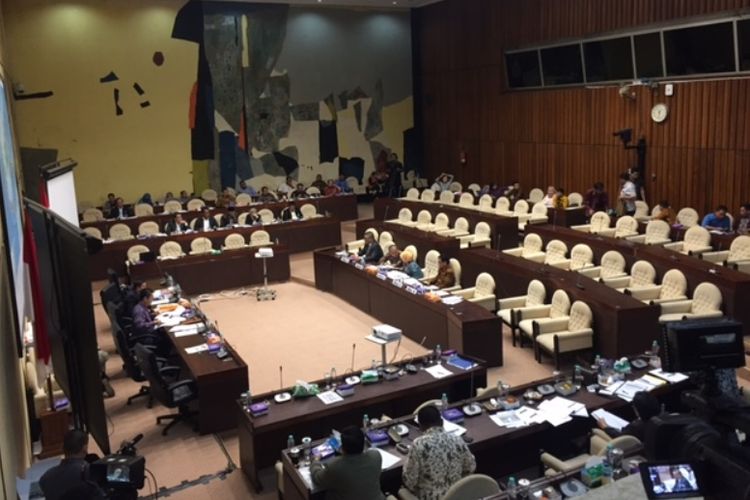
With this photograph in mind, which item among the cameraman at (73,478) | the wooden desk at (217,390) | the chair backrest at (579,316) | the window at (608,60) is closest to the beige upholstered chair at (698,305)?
the chair backrest at (579,316)

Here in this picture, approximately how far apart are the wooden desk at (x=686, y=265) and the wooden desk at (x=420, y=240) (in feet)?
5.62

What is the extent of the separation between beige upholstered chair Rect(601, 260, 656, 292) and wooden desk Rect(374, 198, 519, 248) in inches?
170

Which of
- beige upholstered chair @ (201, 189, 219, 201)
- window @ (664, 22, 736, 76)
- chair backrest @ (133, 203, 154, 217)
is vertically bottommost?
chair backrest @ (133, 203, 154, 217)

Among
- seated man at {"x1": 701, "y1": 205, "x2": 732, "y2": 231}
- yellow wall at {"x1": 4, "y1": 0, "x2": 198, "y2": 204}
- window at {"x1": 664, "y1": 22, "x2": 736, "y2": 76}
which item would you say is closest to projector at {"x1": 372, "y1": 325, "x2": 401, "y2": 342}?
seated man at {"x1": 701, "y1": 205, "x2": 732, "y2": 231}

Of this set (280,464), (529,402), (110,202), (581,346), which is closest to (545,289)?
(581,346)

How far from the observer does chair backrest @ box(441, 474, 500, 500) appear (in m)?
4.41

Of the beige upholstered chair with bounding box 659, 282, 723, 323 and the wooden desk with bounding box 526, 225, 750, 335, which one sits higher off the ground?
the wooden desk with bounding box 526, 225, 750, 335

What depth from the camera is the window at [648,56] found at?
570 inches

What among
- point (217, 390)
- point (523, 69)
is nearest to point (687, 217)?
point (523, 69)

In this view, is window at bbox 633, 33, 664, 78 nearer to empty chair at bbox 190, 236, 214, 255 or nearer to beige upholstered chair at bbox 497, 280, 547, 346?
beige upholstered chair at bbox 497, 280, 547, 346

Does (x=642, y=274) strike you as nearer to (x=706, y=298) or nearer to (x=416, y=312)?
(x=706, y=298)

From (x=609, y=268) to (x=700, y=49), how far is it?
567 centimetres

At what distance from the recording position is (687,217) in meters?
13.6

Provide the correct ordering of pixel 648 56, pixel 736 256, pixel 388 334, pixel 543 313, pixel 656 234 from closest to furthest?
1. pixel 388 334
2. pixel 543 313
3. pixel 736 256
4. pixel 656 234
5. pixel 648 56
